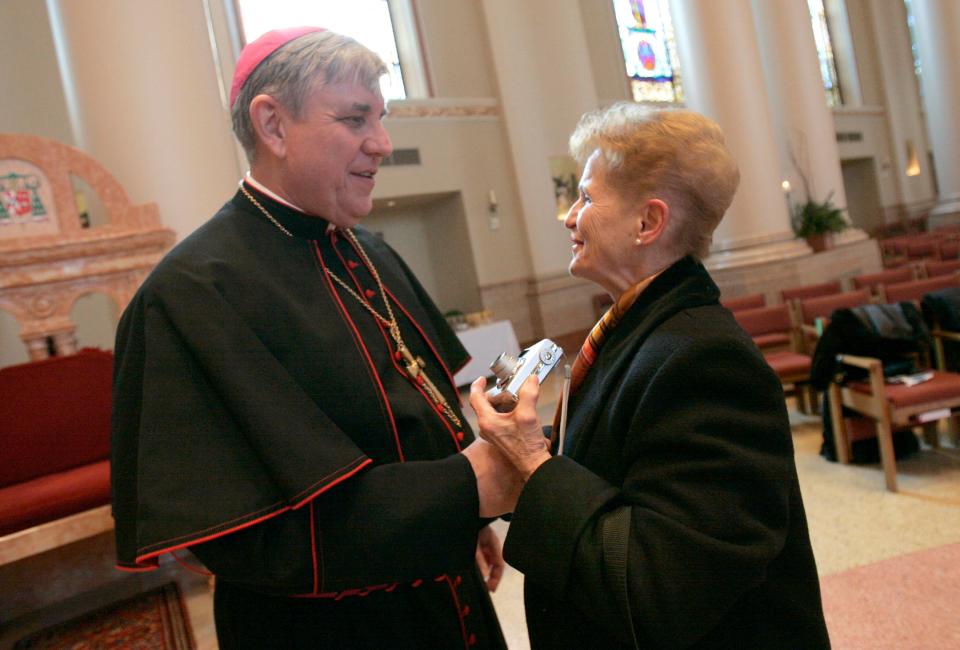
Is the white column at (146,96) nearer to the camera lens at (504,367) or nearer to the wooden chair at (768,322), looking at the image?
the camera lens at (504,367)

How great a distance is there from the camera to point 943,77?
17.5 metres

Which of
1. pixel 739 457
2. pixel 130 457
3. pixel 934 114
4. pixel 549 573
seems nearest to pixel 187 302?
pixel 130 457

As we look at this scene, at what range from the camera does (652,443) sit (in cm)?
124

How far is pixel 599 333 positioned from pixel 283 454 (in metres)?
0.69

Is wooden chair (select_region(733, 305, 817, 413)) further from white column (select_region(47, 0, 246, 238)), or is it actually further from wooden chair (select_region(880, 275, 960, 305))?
white column (select_region(47, 0, 246, 238))

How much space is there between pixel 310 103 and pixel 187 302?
487 millimetres

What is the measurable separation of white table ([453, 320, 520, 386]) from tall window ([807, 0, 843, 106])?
16.4 metres

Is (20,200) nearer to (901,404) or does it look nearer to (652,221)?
(652,221)

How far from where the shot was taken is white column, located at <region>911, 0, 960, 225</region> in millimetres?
17266

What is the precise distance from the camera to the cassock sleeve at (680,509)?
3.87 ft

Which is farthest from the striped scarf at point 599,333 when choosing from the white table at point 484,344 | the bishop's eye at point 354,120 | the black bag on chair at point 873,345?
→ the white table at point 484,344

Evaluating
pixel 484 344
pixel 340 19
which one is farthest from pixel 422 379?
pixel 340 19

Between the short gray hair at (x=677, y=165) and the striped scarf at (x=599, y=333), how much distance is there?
12cm

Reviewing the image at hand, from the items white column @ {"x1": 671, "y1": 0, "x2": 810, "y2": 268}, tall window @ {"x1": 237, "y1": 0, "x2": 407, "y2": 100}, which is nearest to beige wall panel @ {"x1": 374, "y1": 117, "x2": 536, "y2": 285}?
tall window @ {"x1": 237, "y1": 0, "x2": 407, "y2": 100}
